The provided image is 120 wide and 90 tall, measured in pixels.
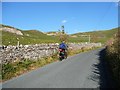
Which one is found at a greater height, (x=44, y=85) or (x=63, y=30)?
(x=63, y=30)

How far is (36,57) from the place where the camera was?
79.7 feet

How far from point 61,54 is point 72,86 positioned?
13711 millimetres

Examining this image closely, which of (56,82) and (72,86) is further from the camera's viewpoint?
(56,82)

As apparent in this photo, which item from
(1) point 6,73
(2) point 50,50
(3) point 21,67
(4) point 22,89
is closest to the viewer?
(4) point 22,89

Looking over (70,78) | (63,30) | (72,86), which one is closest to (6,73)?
(70,78)

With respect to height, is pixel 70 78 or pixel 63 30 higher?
pixel 63 30

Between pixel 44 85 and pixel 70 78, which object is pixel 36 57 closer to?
pixel 70 78

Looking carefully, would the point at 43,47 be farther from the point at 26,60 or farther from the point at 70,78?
the point at 70,78

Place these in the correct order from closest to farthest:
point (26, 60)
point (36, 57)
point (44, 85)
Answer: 1. point (44, 85)
2. point (26, 60)
3. point (36, 57)

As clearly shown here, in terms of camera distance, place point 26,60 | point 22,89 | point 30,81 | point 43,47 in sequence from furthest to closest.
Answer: point 43,47 → point 26,60 → point 30,81 → point 22,89

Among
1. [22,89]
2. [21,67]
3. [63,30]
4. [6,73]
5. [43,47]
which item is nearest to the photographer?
[22,89]

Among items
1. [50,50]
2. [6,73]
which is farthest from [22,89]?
[50,50]

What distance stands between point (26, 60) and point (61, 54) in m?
5.00

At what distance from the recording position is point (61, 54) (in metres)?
25.7
